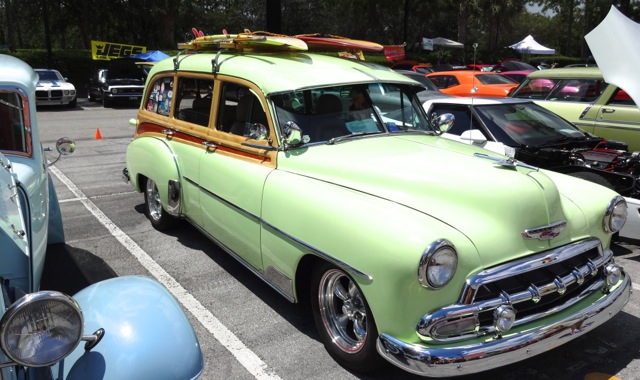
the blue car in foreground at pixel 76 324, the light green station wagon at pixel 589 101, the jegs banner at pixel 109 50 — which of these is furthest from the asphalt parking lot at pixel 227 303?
the jegs banner at pixel 109 50

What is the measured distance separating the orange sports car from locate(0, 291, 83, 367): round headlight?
43.7ft

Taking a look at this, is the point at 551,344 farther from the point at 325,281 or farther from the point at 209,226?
the point at 209,226

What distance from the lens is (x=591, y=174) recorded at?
227 inches

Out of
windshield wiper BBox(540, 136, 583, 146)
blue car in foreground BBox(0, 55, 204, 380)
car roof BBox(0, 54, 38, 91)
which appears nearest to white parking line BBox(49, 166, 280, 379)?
blue car in foreground BBox(0, 55, 204, 380)

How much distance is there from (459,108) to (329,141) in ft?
11.1

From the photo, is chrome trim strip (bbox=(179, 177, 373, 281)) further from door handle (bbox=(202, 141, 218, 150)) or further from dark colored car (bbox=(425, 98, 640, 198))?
dark colored car (bbox=(425, 98, 640, 198))

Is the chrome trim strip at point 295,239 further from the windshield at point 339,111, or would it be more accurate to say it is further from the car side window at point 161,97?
the car side window at point 161,97

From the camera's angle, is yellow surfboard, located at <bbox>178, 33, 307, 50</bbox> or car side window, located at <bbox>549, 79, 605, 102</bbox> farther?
car side window, located at <bbox>549, 79, 605, 102</bbox>

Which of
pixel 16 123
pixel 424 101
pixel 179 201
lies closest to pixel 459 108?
pixel 424 101

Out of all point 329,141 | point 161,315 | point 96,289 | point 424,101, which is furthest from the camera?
point 424,101

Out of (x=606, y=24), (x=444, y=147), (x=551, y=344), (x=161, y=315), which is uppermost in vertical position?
(x=606, y=24)

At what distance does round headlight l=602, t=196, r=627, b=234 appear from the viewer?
3.66 metres

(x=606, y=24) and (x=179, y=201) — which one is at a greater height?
(x=606, y=24)

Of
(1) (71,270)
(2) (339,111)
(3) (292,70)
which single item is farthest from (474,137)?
(1) (71,270)
